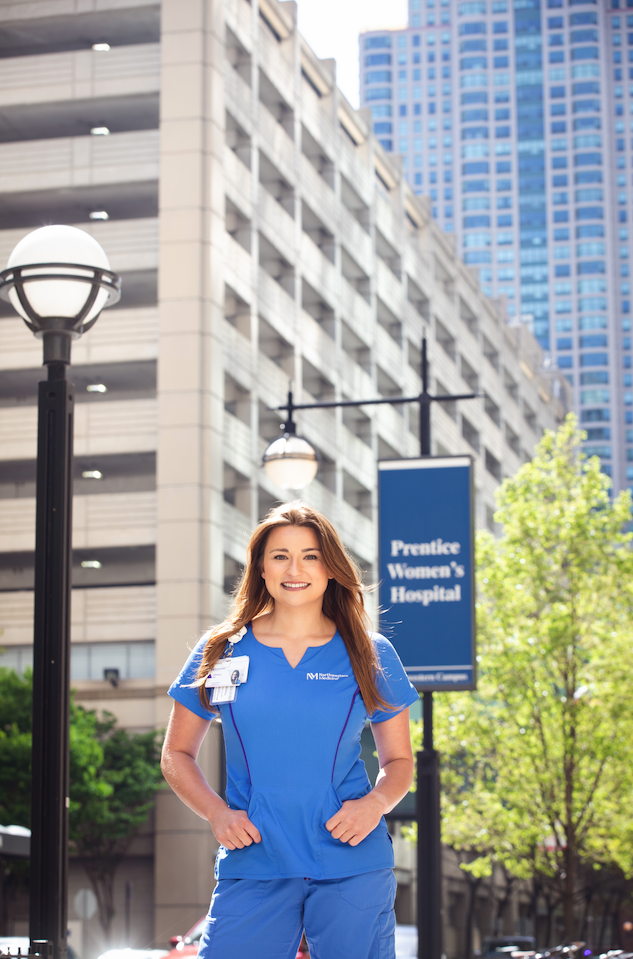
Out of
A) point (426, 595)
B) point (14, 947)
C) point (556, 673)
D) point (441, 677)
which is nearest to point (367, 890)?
point (14, 947)

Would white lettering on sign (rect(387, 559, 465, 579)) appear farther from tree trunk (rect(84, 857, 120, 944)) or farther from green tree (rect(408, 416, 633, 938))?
tree trunk (rect(84, 857, 120, 944))

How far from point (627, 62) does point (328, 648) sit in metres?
180

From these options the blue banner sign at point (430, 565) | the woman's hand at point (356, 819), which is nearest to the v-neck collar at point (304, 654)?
the woman's hand at point (356, 819)

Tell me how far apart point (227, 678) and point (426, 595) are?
816cm

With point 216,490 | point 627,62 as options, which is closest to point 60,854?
point 216,490

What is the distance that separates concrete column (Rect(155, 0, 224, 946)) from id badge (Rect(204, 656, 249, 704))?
3334cm

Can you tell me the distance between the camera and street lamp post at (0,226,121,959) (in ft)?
19.4

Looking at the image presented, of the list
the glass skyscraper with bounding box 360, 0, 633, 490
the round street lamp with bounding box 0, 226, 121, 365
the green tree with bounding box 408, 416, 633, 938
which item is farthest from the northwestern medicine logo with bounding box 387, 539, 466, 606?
the glass skyscraper with bounding box 360, 0, 633, 490

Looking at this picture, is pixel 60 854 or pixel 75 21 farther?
pixel 75 21

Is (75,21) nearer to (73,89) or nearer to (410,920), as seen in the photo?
(73,89)

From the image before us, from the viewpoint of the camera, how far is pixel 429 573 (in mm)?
11656

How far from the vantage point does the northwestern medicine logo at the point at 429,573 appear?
38.1 feet

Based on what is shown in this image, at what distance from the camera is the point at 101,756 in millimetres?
34656

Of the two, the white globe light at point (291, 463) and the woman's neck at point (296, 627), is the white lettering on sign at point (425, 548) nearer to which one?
the white globe light at point (291, 463)
